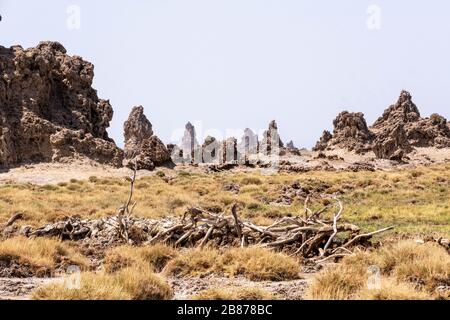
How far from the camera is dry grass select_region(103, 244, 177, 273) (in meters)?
9.98

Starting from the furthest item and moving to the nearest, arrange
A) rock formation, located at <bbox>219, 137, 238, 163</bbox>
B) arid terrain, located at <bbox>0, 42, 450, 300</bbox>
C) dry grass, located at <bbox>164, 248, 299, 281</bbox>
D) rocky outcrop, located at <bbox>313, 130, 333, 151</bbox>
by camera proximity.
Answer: rocky outcrop, located at <bbox>313, 130, 333, 151</bbox>
rock formation, located at <bbox>219, 137, 238, 163</bbox>
dry grass, located at <bbox>164, 248, 299, 281</bbox>
arid terrain, located at <bbox>0, 42, 450, 300</bbox>

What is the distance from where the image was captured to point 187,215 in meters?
20.4

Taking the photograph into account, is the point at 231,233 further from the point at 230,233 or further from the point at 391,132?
the point at 391,132

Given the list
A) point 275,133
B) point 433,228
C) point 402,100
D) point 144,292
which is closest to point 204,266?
point 144,292

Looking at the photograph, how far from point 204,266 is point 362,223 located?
32.8 feet

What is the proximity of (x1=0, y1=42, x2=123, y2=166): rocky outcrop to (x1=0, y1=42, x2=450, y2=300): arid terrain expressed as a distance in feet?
0.39

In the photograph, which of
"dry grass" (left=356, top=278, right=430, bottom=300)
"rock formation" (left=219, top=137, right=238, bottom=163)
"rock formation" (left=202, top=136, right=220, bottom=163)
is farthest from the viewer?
"rock formation" (left=202, top=136, right=220, bottom=163)

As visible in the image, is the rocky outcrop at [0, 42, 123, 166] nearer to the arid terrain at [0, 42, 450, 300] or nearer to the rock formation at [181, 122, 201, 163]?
the arid terrain at [0, 42, 450, 300]

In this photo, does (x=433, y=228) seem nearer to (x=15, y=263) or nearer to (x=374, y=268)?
(x=374, y=268)

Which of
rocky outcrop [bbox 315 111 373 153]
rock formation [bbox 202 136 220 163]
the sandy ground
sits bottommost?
the sandy ground

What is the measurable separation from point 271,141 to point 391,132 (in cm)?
1771

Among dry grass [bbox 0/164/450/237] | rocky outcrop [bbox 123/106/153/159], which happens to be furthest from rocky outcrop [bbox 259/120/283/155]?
dry grass [bbox 0/164/450/237]

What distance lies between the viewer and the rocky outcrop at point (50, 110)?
149 feet

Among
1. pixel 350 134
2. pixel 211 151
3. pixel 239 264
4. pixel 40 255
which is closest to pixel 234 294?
pixel 239 264
